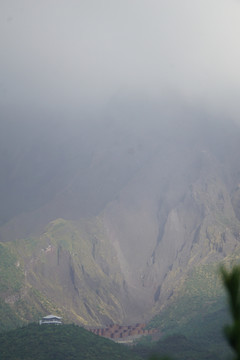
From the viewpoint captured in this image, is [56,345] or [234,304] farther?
[56,345]

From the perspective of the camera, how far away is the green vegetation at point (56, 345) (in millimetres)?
102562

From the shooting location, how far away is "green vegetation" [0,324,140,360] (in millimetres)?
102562

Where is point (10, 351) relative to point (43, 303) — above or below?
below

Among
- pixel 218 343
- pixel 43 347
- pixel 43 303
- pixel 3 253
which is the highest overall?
pixel 3 253

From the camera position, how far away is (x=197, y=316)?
577ft

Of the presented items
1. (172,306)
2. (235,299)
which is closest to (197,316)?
(172,306)

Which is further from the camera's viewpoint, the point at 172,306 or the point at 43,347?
the point at 172,306

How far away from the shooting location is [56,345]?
10850 cm

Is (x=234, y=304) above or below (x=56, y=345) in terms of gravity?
below

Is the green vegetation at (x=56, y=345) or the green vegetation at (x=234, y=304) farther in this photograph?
the green vegetation at (x=56, y=345)

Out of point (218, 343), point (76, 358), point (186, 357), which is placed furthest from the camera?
point (218, 343)

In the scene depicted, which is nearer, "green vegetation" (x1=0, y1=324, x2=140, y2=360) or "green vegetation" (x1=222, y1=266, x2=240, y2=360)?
"green vegetation" (x1=222, y1=266, x2=240, y2=360)

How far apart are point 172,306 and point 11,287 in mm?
62702

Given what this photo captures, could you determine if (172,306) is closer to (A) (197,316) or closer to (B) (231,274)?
(A) (197,316)
